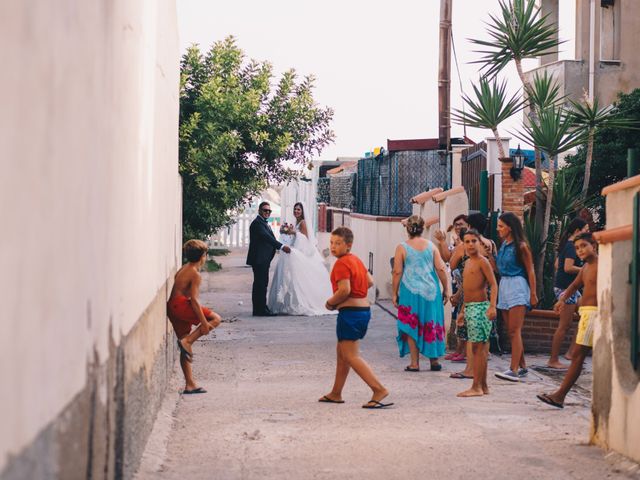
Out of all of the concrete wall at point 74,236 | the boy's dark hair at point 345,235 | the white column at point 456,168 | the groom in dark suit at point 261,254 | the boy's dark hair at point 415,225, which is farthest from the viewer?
the white column at point 456,168

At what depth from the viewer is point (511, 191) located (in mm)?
15414

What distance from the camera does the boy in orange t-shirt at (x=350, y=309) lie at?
9.55 metres

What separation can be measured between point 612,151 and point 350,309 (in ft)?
45.1

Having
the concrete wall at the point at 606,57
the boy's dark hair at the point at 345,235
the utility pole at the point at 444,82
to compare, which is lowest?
the boy's dark hair at the point at 345,235

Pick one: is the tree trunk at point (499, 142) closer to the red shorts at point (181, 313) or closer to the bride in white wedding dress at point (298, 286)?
the bride in white wedding dress at point (298, 286)

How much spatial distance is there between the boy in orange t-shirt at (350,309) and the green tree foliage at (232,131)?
9191 millimetres

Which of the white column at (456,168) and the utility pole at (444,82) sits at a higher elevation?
the utility pole at (444,82)

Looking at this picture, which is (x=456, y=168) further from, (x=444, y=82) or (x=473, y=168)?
(x=444, y=82)

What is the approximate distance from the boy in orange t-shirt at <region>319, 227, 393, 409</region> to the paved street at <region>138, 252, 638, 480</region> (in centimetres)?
27

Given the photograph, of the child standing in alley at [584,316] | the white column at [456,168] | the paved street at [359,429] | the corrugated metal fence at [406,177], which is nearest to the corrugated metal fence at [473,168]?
the white column at [456,168]

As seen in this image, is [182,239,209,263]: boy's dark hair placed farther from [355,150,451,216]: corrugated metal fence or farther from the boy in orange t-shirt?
[355,150,451,216]: corrugated metal fence

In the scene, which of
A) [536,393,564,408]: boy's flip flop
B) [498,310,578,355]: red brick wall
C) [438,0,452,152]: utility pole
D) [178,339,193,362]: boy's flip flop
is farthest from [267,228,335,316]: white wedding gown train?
[536,393,564,408]: boy's flip flop

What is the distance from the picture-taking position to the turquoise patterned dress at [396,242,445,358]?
11984 millimetres

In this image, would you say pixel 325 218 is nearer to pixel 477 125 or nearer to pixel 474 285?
pixel 477 125
